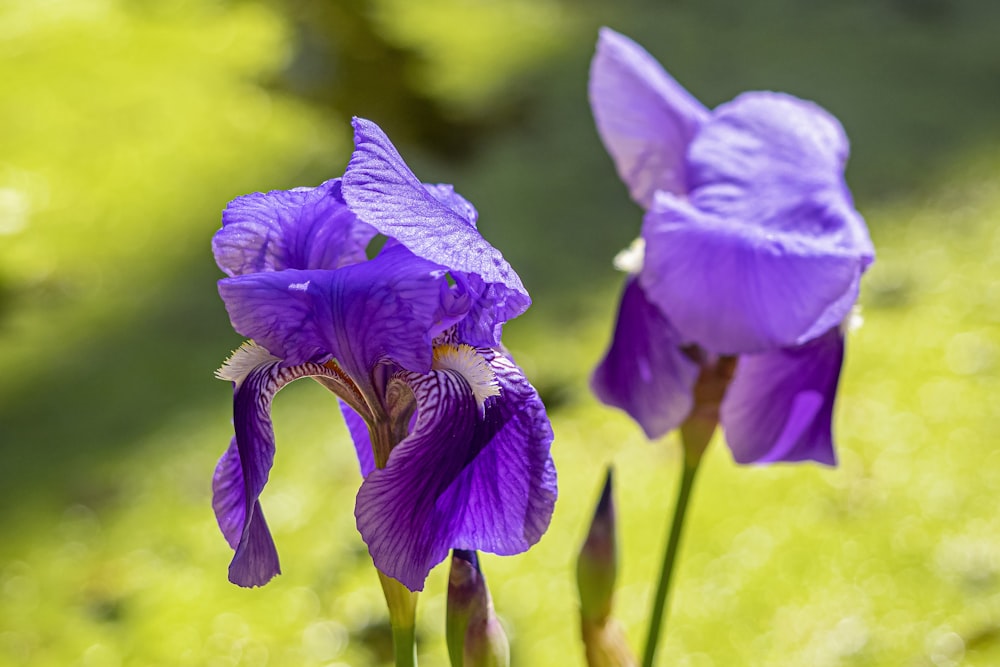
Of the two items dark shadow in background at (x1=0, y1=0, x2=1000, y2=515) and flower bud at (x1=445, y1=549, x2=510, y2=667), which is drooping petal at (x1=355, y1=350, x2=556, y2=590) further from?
dark shadow in background at (x1=0, y1=0, x2=1000, y2=515)

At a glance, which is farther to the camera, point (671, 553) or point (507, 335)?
point (507, 335)

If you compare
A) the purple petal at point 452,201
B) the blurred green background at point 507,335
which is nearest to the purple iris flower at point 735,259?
the purple petal at point 452,201

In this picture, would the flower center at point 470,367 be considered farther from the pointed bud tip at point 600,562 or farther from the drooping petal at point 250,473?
the pointed bud tip at point 600,562

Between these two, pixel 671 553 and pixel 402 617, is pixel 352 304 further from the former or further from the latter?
pixel 671 553

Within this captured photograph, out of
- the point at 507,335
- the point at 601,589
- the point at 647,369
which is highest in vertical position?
the point at 647,369

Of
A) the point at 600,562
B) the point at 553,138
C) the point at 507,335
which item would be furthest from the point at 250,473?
the point at 553,138
